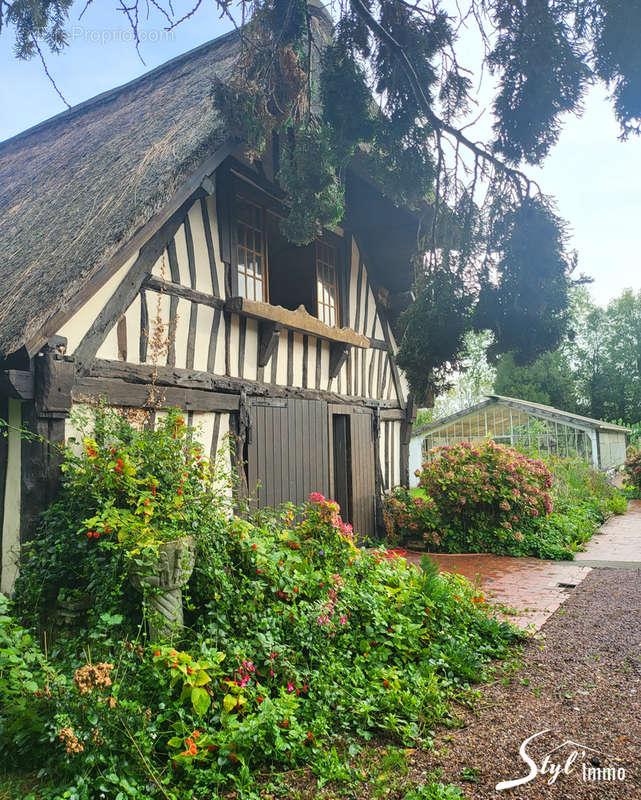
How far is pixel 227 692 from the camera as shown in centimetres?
275

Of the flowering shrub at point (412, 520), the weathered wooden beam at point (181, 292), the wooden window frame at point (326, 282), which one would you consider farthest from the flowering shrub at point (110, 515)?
the flowering shrub at point (412, 520)

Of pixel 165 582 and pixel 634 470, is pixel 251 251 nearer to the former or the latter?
pixel 165 582

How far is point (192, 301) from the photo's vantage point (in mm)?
5121

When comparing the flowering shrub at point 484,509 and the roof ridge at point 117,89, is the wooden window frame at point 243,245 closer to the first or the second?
the roof ridge at point 117,89

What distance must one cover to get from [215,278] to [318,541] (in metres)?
2.79

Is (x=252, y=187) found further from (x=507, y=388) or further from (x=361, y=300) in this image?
(x=507, y=388)

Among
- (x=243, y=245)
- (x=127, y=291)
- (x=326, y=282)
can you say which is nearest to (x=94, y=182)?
(x=127, y=291)

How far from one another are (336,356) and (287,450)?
163 centimetres

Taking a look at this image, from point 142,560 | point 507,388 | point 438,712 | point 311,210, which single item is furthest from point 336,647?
point 507,388

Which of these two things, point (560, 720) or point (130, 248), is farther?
point (130, 248)

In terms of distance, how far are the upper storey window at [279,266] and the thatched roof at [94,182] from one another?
45.5 inches

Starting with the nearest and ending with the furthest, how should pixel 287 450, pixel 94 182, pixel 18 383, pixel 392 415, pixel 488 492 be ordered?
pixel 18 383 → pixel 94 182 → pixel 287 450 → pixel 488 492 → pixel 392 415

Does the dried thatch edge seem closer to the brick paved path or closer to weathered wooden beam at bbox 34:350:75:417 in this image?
weathered wooden beam at bbox 34:350:75:417

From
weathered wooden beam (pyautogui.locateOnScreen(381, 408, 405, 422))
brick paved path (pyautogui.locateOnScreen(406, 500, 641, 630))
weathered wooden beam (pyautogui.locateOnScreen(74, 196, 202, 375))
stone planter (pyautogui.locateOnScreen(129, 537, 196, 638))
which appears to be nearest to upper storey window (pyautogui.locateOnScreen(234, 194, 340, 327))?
weathered wooden beam (pyautogui.locateOnScreen(74, 196, 202, 375))
